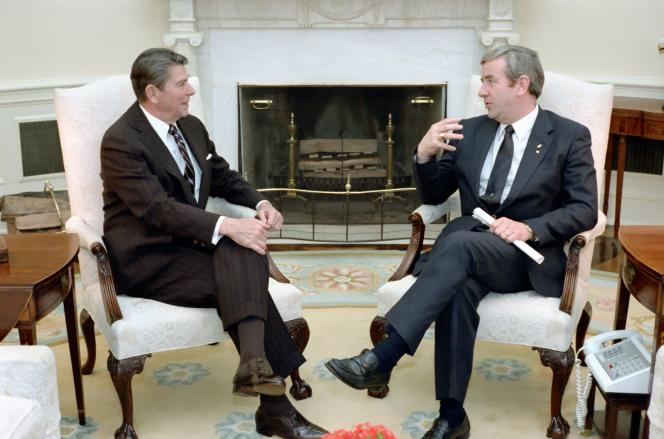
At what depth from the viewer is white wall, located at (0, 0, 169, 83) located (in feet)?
17.4

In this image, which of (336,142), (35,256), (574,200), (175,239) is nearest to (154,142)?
(175,239)

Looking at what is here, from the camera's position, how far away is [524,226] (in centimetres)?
298

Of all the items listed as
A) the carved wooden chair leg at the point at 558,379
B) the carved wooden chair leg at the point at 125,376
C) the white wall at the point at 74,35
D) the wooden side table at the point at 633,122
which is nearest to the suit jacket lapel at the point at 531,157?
the carved wooden chair leg at the point at 558,379

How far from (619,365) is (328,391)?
106 centimetres

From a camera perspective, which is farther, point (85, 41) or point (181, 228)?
point (85, 41)

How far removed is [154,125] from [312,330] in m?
1.20

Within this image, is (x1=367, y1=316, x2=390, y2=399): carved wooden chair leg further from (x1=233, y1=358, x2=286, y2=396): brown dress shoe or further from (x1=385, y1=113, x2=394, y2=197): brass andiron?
(x1=385, y1=113, x2=394, y2=197): brass andiron

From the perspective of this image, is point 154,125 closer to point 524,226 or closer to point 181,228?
point 181,228

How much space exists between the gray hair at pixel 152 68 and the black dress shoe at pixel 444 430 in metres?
1.45

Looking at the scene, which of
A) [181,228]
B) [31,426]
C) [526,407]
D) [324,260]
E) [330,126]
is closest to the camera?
[31,426]

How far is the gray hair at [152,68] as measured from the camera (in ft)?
9.93

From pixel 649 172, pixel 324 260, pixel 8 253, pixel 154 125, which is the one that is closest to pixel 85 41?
pixel 324 260

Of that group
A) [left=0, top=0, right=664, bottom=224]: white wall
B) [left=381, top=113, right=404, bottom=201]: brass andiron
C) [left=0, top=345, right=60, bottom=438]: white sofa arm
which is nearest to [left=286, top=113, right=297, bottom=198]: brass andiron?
[left=0, top=0, right=664, bottom=224]: white wall

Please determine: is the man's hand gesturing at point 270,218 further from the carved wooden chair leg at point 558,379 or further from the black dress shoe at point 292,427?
the carved wooden chair leg at point 558,379
